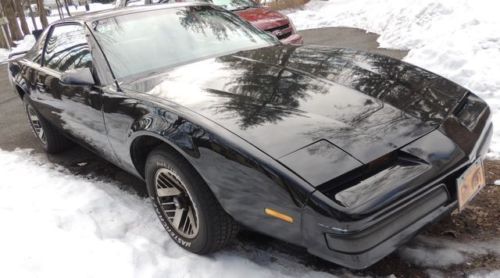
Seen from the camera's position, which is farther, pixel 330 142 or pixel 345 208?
pixel 330 142

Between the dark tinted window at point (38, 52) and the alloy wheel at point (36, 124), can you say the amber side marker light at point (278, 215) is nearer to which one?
the dark tinted window at point (38, 52)

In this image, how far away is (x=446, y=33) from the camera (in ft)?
20.8

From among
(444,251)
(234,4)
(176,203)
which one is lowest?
(444,251)

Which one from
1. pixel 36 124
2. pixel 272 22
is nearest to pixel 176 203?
pixel 36 124

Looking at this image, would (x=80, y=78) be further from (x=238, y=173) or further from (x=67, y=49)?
(x=238, y=173)

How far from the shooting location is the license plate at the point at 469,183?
6.87ft

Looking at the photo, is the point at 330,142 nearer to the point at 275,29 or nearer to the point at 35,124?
the point at 35,124

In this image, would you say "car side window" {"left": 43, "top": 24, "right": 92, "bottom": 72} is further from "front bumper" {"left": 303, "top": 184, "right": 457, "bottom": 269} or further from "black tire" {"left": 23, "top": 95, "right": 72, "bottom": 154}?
"front bumper" {"left": 303, "top": 184, "right": 457, "bottom": 269}

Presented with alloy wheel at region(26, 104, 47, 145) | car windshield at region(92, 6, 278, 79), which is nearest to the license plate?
car windshield at region(92, 6, 278, 79)

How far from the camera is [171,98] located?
2619 mm

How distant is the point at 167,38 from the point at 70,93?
870 mm

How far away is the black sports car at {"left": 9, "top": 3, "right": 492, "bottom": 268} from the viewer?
1.90 m

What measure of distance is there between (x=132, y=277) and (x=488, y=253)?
1.99m

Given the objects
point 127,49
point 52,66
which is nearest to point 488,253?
point 127,49
